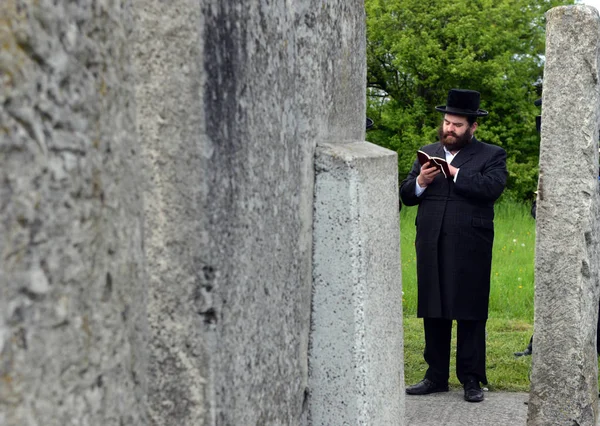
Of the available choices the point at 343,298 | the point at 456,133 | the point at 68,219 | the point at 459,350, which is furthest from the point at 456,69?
the point at 68,219

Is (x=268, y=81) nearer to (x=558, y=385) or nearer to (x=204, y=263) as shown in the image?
(x=204, y=263)

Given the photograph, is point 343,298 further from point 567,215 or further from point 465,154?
point 465,154

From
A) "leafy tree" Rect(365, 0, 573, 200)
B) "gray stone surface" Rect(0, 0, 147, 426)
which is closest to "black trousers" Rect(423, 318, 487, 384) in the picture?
"gray stone surface" Rect(0, 0, 147, 426)

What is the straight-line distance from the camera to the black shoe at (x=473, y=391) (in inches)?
253

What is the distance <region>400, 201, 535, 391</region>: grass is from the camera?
24.0 feet

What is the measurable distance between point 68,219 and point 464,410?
5426 mm

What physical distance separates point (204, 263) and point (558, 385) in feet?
13.0

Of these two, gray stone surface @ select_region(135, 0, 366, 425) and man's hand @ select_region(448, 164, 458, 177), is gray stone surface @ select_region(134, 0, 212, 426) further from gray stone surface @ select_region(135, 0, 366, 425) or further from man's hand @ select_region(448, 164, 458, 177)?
man's hand @ select_region(448, 164, 458, 177)

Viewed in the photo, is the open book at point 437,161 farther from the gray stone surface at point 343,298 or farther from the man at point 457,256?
the gray stone surface at point 343,298

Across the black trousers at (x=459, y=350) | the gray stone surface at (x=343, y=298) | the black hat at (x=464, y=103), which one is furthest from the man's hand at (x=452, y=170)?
the gray stone surface at (x=343, y=298)

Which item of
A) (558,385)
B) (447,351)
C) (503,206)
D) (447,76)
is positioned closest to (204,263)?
(558,385)

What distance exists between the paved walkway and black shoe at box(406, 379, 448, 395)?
5 centimetres

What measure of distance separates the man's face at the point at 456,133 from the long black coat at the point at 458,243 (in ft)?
0.74

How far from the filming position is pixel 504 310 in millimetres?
10062
